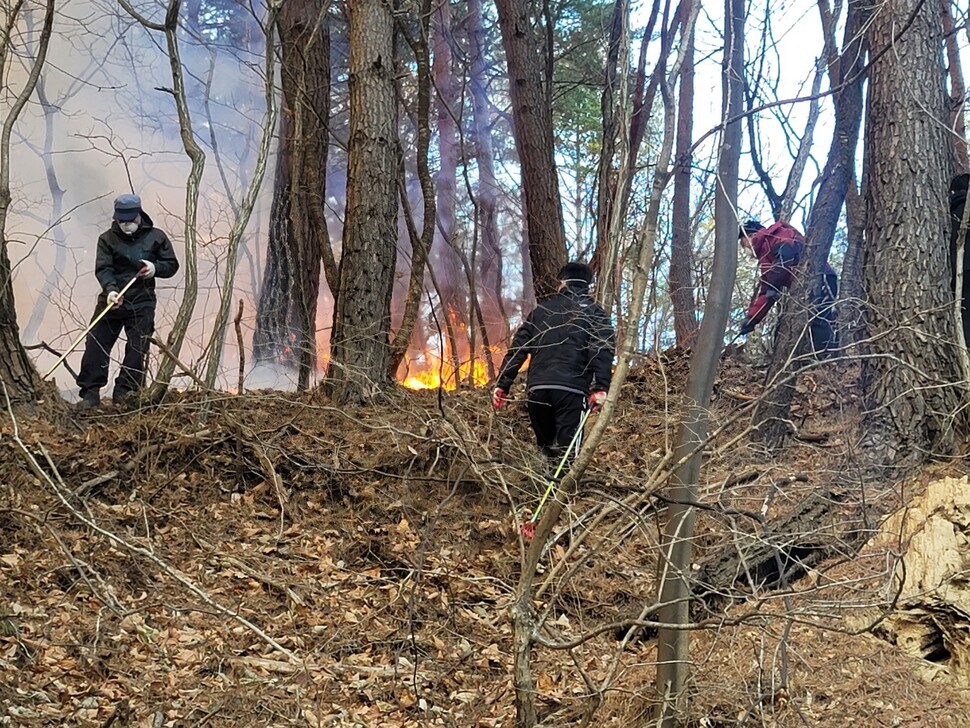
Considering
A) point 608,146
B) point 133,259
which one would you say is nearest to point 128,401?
point 133,259

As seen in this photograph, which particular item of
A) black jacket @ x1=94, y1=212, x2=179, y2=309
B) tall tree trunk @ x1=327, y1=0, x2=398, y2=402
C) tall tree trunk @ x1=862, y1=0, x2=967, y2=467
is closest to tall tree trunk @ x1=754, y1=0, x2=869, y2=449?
tall tree trunk @ x1=862, y1=0, x2=967, y2=467

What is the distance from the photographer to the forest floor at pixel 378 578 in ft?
15.0

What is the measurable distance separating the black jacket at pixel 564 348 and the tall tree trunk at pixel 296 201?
2.87 m

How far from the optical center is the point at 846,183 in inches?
307

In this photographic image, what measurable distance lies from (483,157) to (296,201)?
6.48 meters

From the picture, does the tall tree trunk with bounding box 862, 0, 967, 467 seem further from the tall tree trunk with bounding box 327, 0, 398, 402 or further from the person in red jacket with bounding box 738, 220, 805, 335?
the tall tree trunk with bounding box 327, 0, 398, 402

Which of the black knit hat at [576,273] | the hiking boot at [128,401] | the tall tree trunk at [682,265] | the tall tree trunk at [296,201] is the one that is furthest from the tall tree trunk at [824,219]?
the hiking boot at [128,401]

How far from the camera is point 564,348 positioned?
657cm

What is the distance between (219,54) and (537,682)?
390 inches

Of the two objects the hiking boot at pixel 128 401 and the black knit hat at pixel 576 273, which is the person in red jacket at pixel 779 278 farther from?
the hiking boot at pixel 128 401

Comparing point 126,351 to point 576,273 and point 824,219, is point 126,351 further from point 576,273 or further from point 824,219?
point 824,219

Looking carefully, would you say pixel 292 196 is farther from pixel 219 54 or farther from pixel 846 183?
pixel 846 183

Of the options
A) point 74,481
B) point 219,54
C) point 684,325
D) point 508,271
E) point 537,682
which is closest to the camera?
point 537,682

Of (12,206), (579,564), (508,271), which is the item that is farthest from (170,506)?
(508,271)
